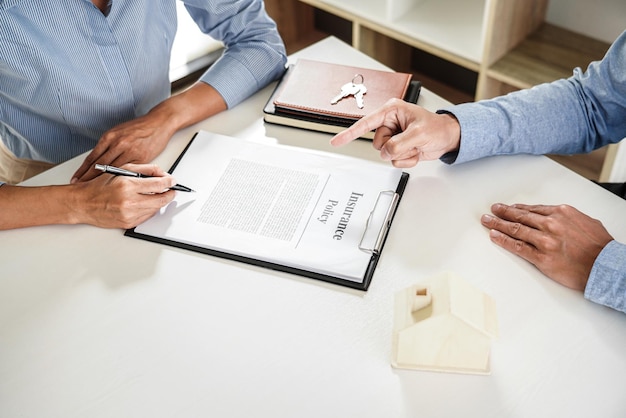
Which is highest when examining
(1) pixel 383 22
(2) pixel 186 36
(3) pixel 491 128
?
(3) pixel 491 128

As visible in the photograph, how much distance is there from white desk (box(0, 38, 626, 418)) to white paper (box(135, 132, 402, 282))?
4 centimetres

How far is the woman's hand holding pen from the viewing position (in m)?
1.01

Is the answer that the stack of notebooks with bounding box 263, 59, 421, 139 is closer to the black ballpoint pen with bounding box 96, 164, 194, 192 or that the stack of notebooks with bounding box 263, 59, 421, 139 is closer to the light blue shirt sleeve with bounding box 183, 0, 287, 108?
the light blue shirt sleeve with bounding box 183, 0, 287, 108

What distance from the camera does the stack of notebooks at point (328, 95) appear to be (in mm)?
1186

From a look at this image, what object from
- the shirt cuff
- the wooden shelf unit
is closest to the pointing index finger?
the shirt cuff

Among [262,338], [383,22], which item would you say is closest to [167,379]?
[262,338]

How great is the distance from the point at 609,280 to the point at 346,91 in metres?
0.62

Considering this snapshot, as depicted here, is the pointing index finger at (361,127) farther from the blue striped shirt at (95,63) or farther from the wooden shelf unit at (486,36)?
the wooden shelf unit at (486,36)

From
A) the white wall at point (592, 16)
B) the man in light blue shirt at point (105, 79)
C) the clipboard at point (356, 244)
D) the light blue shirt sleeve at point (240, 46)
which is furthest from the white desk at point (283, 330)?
the white wall at point (592, 16)

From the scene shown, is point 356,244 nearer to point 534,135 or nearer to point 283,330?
point 283,330

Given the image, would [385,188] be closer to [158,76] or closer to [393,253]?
[393,253]

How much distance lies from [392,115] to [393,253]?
0.29 m

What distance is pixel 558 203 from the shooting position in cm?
103

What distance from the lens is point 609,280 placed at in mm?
854
